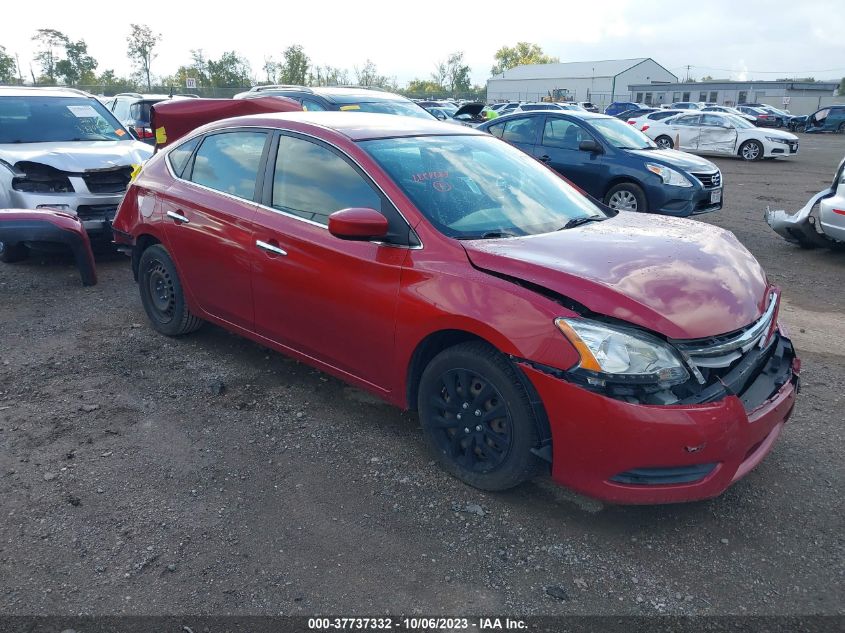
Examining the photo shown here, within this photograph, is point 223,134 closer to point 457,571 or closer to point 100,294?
point 100,294

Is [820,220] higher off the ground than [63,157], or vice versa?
[63,157]

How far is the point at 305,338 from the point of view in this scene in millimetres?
3936

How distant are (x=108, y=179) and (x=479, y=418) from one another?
5.88 meters

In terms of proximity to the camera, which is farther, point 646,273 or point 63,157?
point 63,157

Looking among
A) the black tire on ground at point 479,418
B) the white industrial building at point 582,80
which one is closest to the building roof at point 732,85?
the white industrial building at point 582,80

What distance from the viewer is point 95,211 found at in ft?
23.6

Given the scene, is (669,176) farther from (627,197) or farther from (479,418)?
(479,418)

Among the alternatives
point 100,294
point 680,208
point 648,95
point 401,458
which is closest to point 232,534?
point 401,458

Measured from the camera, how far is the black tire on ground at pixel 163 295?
495 centimetres

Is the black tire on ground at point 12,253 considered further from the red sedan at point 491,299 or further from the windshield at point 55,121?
the red sedan at point 491,299

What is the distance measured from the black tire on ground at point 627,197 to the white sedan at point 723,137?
1318 cm

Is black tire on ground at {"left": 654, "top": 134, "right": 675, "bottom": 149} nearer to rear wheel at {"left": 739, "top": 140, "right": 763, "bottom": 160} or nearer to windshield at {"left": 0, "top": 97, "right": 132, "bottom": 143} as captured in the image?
rear wheel at {"left": 739, "top": 140, "right": 763, "bottom": 160}

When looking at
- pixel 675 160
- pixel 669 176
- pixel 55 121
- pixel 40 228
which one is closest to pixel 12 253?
pixel 55 121

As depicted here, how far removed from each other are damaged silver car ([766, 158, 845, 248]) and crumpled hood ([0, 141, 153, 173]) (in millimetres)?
7812
